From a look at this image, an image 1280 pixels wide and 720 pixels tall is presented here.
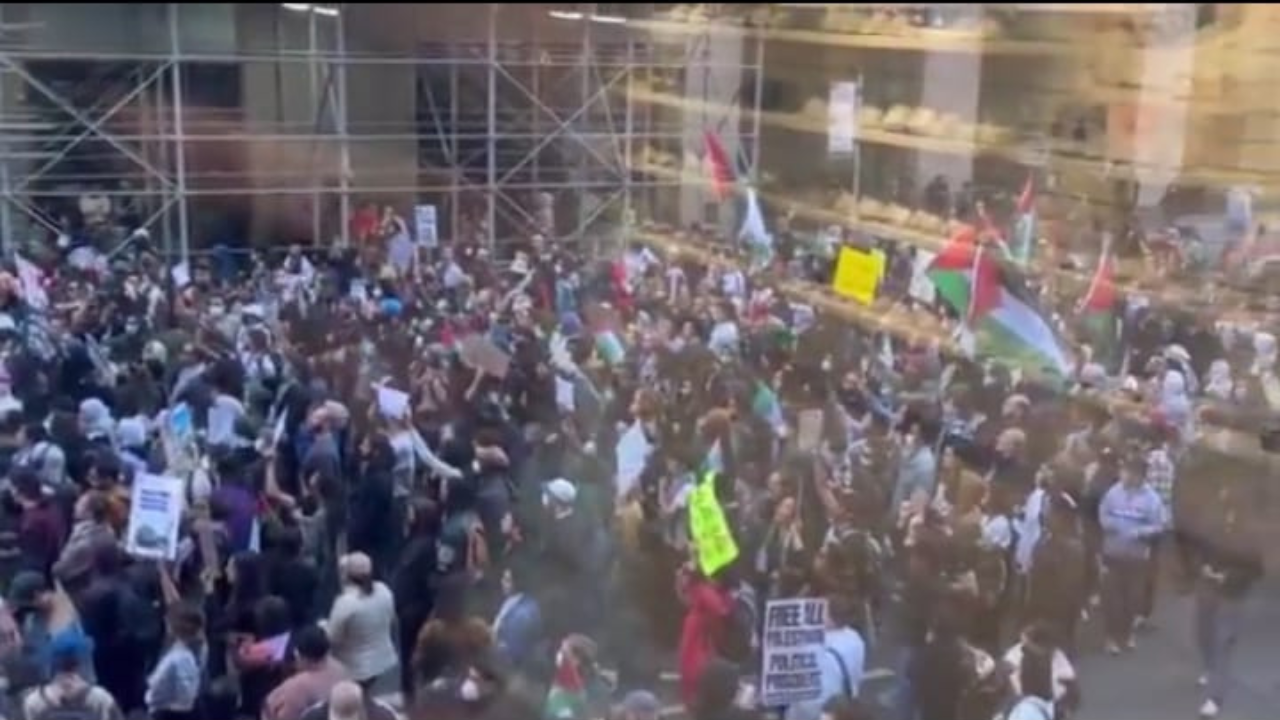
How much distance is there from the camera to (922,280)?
9.00 feet

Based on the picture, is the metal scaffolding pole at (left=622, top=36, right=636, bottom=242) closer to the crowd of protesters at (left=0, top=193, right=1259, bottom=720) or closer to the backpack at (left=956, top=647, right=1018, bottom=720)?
the crowd of protesters at (left=0, top=193, right=1259, bottom=720)

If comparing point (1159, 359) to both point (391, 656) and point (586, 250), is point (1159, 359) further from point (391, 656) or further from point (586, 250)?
point (391, 656)

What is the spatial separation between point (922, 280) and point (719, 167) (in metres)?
0.41

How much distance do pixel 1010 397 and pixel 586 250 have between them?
75cm

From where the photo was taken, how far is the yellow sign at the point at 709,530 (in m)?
2.43

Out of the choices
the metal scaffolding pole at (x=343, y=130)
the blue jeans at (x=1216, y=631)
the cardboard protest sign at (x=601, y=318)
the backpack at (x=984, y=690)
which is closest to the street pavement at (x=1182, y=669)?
the blue jeans at (x=1216, y=631)

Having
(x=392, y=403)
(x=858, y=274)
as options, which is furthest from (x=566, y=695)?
(x=858, y=274)

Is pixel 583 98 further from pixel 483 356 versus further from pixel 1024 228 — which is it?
pixel 1024 228

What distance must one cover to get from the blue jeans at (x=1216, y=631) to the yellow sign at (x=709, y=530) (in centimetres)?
78

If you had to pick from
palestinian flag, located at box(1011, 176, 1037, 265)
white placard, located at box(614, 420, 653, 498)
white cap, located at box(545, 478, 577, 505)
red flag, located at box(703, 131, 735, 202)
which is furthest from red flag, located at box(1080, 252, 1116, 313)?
white cap, located at box(545, 478, 577, 505)

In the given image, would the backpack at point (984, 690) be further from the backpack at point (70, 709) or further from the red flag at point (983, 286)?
the backpack at point (70, 709)

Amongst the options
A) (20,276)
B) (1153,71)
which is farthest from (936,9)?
(20,276)

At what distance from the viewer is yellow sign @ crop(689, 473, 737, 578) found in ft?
7.98

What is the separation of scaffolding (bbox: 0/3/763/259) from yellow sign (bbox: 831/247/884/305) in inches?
10.6
